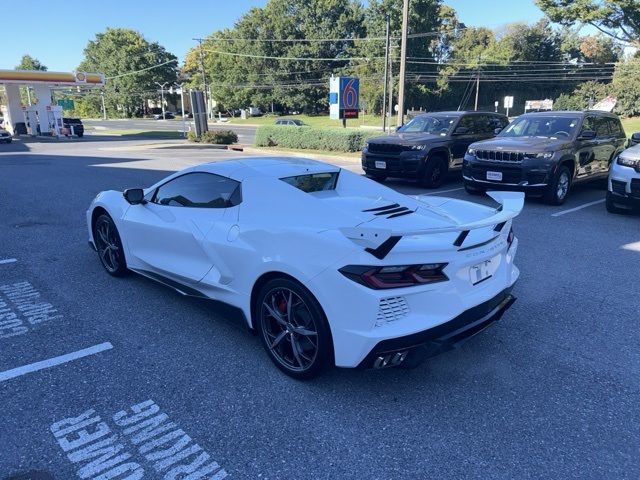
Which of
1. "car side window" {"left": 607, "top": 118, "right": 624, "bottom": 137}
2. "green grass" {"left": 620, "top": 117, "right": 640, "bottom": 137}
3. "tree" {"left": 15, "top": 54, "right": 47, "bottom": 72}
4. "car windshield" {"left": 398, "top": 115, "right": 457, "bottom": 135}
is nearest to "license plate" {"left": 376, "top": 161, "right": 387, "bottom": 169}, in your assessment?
"car windshield" {"left": 398, "top": 115, "right": 457, "bottom": 135}

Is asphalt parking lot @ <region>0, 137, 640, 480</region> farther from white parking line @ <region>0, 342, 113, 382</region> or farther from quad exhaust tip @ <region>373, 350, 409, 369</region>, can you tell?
quad exhaust tip @ <region>373, 350, 409, 369</region>

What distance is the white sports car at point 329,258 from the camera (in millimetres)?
2617

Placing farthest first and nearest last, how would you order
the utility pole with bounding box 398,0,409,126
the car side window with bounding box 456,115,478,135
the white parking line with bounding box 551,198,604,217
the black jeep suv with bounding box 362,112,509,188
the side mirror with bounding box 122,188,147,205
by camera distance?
the utility pole with bounding box 398,0,409,126 < the car side window with bounding box 456,115,478,135 < the black jeep suv with bounding box 362,112,509,188 < the white parking line with bounding box 551,198,604,217 < the side mirror with bounding box 122,188,147,205

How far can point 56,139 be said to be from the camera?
3309cm

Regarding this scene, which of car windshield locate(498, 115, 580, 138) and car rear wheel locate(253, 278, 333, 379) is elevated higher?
car windshield locate(498, 115, 580, 138)

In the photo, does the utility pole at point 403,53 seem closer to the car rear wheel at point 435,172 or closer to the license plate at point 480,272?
the car rear wheel at point 435,172

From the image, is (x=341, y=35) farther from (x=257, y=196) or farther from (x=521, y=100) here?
(x=257, y=196)

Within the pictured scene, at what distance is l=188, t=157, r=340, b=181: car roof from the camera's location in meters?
3.62

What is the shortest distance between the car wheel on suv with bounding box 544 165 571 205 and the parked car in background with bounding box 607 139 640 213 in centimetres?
94

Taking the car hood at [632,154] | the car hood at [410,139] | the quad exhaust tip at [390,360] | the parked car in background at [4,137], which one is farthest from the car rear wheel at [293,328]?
the parked car in background at [4,137]

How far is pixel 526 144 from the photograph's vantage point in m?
9.06

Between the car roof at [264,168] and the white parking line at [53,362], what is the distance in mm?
1625

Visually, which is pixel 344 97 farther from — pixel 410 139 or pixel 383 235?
pixel 383 235

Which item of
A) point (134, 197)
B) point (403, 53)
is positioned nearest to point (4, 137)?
point (403, 53)
